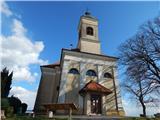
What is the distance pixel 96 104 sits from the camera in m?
22.6

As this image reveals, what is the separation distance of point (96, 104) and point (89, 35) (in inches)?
462

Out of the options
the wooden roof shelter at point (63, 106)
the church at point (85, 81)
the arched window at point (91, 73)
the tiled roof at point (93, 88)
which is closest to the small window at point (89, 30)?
the church at point (85, 81)

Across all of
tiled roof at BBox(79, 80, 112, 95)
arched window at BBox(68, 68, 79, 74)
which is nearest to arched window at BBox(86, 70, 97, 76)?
arched window at BBox(68, 68, 79, 74)

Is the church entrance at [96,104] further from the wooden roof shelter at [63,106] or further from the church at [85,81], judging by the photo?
the wooden roof shelter at [63,106]

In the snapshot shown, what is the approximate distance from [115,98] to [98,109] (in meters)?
3.27

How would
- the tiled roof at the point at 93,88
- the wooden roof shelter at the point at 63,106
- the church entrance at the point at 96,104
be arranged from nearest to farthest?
the wooden roof shelter at the point at 63,106, the tiled roof at the point at 93,88, the church entrance at the point at 96,104

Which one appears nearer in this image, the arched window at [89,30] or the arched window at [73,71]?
the arched window at [73,71]

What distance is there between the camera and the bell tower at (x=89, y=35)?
2861cm

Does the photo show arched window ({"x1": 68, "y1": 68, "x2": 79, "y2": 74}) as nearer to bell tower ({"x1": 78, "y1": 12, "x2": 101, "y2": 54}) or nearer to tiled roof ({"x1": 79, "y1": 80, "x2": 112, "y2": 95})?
tiled roof ({"x1": 79, "y1": 80, "x2": 112, "y2": 95})

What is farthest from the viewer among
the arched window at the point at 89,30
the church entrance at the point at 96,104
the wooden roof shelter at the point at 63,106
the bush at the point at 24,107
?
the arched window at the point at 89,30

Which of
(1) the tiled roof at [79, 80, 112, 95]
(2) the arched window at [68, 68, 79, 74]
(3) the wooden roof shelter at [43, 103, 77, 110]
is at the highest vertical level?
(2) the arched window at [68, 68, 79, 74]

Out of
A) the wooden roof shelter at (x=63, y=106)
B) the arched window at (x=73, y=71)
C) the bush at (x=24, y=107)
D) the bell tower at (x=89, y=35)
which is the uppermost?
the bell tower at (x=89, y=35)

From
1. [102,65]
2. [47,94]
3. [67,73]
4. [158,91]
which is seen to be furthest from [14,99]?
[158,91]

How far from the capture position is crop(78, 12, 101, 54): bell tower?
28609mm
